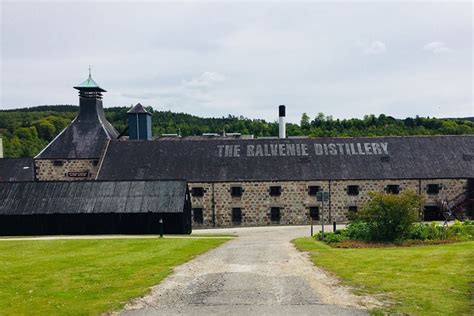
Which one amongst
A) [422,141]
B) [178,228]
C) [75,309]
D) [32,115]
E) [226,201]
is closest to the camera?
[75,309]

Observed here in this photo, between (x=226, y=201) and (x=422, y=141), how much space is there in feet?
61.1

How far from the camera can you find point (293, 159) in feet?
125

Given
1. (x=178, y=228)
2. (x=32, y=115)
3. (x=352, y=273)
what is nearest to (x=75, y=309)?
(x=352, y=273)

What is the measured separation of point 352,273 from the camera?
13.1m

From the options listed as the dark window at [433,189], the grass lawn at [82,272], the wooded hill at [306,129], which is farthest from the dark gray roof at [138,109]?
the wooded hill at [306,129]

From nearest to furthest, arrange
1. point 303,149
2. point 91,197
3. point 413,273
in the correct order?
1. point 413,273
2. point 91,197
3. point 303,149

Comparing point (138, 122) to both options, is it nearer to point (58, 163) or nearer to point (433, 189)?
point (58, 163)

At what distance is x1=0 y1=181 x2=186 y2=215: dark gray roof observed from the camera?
99.4 feet

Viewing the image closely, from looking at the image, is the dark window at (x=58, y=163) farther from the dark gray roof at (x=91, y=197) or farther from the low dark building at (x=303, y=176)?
the dark gray roof at (x=91, y=197)

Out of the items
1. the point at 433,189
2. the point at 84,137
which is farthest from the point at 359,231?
the point at 84,137

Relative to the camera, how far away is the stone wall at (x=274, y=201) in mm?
36188

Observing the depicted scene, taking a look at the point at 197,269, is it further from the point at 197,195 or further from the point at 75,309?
the point at 197,195

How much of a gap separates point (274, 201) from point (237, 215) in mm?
3306

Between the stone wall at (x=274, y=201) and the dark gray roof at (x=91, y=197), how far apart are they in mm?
5010
